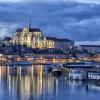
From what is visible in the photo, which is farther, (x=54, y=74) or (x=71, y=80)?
(x=54, y=74)

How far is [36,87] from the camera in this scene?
39.0 meters

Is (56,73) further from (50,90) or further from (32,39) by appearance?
(32,39)

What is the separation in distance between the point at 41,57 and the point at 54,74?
75.5m

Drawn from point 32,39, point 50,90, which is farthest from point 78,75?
point 32,39

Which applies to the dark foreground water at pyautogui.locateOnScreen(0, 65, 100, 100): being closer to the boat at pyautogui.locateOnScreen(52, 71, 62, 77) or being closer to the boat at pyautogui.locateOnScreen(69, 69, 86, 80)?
the boat at pyautogui.locateOnScreen(69, 69, 86, 80)

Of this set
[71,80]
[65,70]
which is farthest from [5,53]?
[71,80]

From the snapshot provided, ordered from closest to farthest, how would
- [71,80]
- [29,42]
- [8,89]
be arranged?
Result: 1. [8,89]
2. [71,80]
3. [29,42]

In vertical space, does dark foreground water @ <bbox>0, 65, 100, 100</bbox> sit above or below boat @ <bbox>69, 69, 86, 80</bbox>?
below

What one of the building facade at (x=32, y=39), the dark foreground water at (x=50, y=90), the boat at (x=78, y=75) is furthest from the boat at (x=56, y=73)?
the building facade at (x=32, y=39)

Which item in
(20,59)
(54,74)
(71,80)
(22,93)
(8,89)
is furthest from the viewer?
(20,59)

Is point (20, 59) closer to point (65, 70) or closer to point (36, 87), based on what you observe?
point (65, 70)

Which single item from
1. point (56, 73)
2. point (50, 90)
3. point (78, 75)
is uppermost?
point (78, 75)

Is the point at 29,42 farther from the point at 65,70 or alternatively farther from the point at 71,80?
the point at 71,80

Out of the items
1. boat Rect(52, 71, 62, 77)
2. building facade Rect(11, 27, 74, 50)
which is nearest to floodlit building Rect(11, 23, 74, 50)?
building facade Rect(11, 27, 74, 50)
